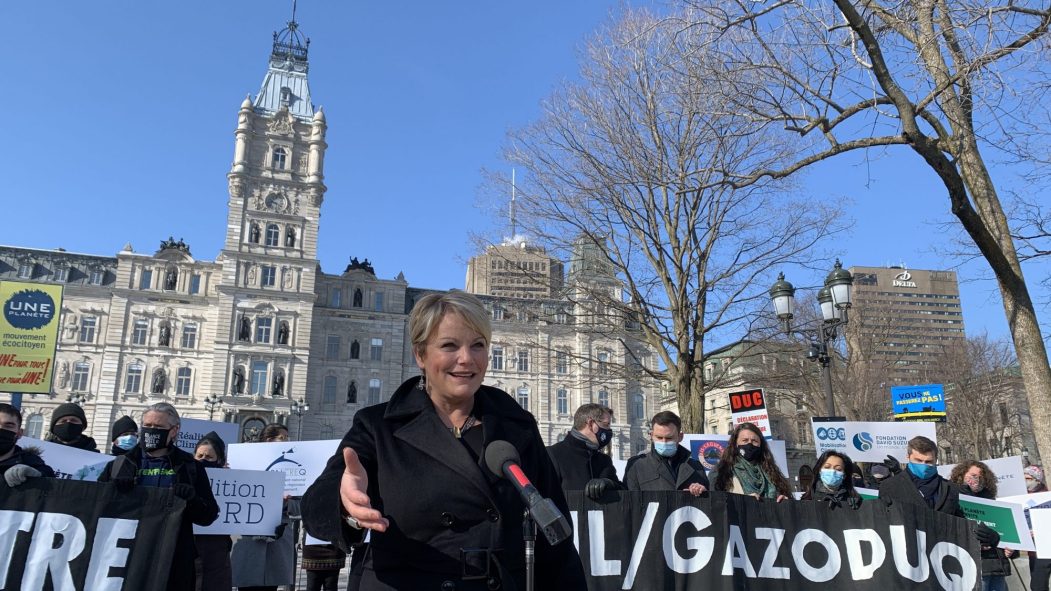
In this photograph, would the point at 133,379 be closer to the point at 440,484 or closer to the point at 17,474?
the point at 17,474

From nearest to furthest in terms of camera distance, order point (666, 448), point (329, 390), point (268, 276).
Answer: point (666, 448) → point (268, 276) → point (329, 390)

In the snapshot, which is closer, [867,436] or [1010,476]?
[1010,476]

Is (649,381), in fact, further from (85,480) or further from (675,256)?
(85,480)

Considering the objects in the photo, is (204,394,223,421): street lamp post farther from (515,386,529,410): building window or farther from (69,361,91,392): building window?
(515,386,529,410): building window

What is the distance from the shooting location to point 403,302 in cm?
6256

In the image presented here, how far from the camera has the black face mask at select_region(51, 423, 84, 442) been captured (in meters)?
7.56

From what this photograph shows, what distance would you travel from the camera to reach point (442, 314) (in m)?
2.48

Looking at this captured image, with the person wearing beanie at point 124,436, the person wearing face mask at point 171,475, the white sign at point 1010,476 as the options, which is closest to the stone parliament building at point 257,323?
the white sign at point 1010,476

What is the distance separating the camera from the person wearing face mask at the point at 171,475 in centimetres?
529

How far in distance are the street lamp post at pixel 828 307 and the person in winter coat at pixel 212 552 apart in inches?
368

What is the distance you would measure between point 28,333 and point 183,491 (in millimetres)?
14484

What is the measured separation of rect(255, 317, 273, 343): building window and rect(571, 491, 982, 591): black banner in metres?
52.0

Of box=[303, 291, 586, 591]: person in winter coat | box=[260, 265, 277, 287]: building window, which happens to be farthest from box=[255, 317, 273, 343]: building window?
box=[303, 291, 586, 591]: person in winter coat

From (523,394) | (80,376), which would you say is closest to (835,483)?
(523,394)
